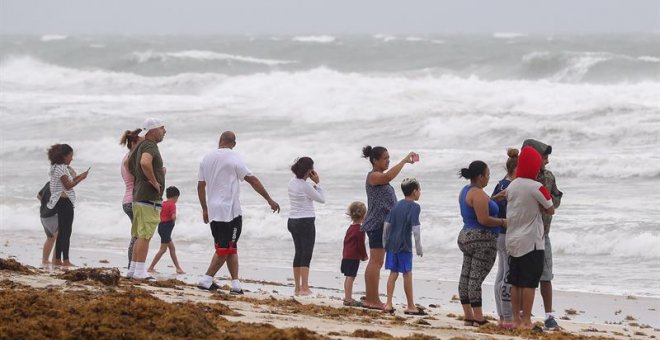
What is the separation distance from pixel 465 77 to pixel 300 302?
111 ft

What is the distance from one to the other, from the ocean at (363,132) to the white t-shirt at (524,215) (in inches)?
142

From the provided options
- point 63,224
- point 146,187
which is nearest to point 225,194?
point 146,187

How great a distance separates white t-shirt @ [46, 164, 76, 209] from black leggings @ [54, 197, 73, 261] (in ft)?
0.17

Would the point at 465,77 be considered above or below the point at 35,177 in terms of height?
above

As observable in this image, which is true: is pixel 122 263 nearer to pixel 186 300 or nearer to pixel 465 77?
pixel 186 300

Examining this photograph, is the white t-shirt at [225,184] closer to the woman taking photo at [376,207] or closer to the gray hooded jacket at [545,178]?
the woman taking photo at [376,207]

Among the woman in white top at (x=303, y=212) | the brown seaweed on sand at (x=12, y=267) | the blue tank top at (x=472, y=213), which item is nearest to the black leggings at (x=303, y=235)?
the woman in white top at (x=303, y=212)

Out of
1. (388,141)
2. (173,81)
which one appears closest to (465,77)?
(173,81)

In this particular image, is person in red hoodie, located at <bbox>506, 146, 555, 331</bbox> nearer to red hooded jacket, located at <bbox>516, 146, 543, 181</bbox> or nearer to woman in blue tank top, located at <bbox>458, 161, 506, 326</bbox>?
red hooded jacket, located at <bbox>516, 146, 543, 181</bbox>

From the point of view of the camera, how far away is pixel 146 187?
33.8ft

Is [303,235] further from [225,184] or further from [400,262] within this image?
[400,262]

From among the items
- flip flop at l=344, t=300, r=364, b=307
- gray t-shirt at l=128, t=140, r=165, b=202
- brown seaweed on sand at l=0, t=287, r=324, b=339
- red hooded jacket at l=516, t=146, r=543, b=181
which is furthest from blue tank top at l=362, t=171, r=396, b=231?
brown seaweed on sand at l=0, t=287, r=324, b=339

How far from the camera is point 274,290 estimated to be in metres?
11.4

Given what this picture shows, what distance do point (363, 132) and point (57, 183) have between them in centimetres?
1676
